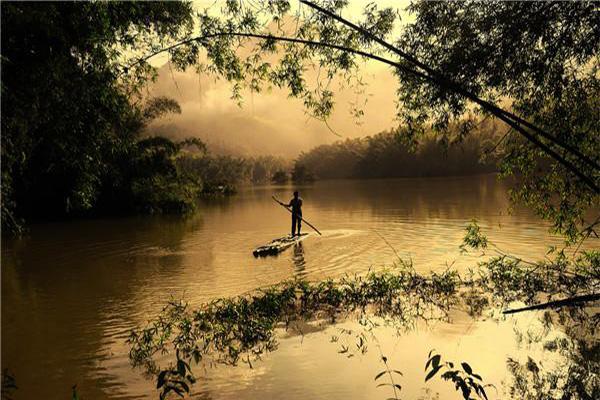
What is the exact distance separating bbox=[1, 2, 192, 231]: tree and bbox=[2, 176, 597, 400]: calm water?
10.5 feet

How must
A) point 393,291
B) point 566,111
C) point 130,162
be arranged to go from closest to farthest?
point 566,111 < point 393,291 < point 130,162

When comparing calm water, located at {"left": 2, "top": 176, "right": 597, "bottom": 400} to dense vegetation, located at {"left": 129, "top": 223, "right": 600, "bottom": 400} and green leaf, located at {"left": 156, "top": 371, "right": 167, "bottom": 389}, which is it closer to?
dense vegetation, located at {"left": 129, "top": 223, "right": 600, "bottom": 400}

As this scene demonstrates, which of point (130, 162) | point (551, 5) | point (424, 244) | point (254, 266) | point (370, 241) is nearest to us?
point (551, 5)

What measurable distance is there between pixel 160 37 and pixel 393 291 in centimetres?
793

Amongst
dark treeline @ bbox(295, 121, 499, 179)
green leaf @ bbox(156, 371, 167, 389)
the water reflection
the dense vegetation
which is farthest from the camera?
dark treeline @ bbox(295, 121, 499, 179)

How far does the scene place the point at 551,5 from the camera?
7.40m

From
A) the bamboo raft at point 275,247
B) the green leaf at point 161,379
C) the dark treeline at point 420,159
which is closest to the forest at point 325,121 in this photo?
the green leaf at point 161,379

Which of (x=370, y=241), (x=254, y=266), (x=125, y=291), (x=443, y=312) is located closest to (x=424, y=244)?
(x=370, y=241)

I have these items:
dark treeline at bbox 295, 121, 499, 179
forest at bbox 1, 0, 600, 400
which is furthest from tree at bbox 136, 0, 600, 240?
dark treeline at bbox 295, 121, 499, 179

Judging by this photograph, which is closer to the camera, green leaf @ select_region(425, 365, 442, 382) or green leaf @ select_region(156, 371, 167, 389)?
green leaf @ select_region(425, 365, 442, 382)

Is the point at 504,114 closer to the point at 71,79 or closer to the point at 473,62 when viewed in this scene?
the point at 473,62

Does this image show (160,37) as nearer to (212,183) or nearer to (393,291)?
(393,291)

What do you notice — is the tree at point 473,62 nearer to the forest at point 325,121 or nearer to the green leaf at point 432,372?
the forest at point 325,121

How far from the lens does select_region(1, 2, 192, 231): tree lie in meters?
6.81
